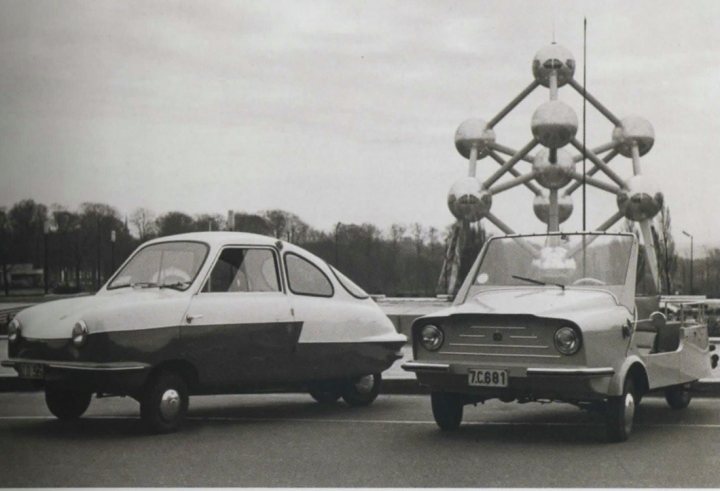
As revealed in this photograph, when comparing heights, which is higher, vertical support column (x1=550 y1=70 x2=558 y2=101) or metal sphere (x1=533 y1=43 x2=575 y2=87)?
metal sphere (x1=533 y1=43 x2=575 y2=87)

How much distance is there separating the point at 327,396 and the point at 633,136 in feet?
139

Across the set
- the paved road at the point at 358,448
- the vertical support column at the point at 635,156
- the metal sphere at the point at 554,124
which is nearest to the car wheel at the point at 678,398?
the paved road at the point at 358,448

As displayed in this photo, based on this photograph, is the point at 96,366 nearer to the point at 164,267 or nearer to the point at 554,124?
the point at 164,267

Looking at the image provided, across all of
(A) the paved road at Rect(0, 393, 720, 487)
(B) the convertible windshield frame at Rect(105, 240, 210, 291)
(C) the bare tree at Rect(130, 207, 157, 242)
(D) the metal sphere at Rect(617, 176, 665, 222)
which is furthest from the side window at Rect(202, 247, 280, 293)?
(D) the metal sphere at Rect(617, 176, 665, 222)

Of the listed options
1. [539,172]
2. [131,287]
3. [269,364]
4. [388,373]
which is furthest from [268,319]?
[539,172]

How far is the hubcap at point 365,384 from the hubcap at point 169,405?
2523 millimetres

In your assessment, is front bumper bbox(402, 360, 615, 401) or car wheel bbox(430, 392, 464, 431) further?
car wheel bbox(430, 392, 464, 431)

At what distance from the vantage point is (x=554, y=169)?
47.0 metres

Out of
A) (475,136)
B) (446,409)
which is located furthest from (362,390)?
(475,136)

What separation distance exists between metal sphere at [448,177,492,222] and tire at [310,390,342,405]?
3683cm

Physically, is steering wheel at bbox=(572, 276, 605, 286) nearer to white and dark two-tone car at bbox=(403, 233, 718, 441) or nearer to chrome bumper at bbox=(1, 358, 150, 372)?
white and dark two-tone car at bbox=(403, 233, 718, 441)

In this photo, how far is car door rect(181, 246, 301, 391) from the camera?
10.3m

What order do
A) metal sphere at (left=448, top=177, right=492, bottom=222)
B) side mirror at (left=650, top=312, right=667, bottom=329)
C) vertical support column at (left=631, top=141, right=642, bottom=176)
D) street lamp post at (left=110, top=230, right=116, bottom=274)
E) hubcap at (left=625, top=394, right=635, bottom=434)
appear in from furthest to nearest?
1. vertical support column at (left=631, top=141, right=642, bottom=176)
2. metal sphere at (left=448, top=177, right=492, bottom=222)
3. street lamp post at (left=110, top=230, right=116, bottom=274)
4. side mirror at (left=650, top=312, right=667, bottom=329)
5. hubcap at (left=625, top=394, right=635, bottom=434)

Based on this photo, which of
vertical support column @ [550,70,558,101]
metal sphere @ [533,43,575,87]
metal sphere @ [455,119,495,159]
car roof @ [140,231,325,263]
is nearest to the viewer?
car roof @ [140,231,325,263]
